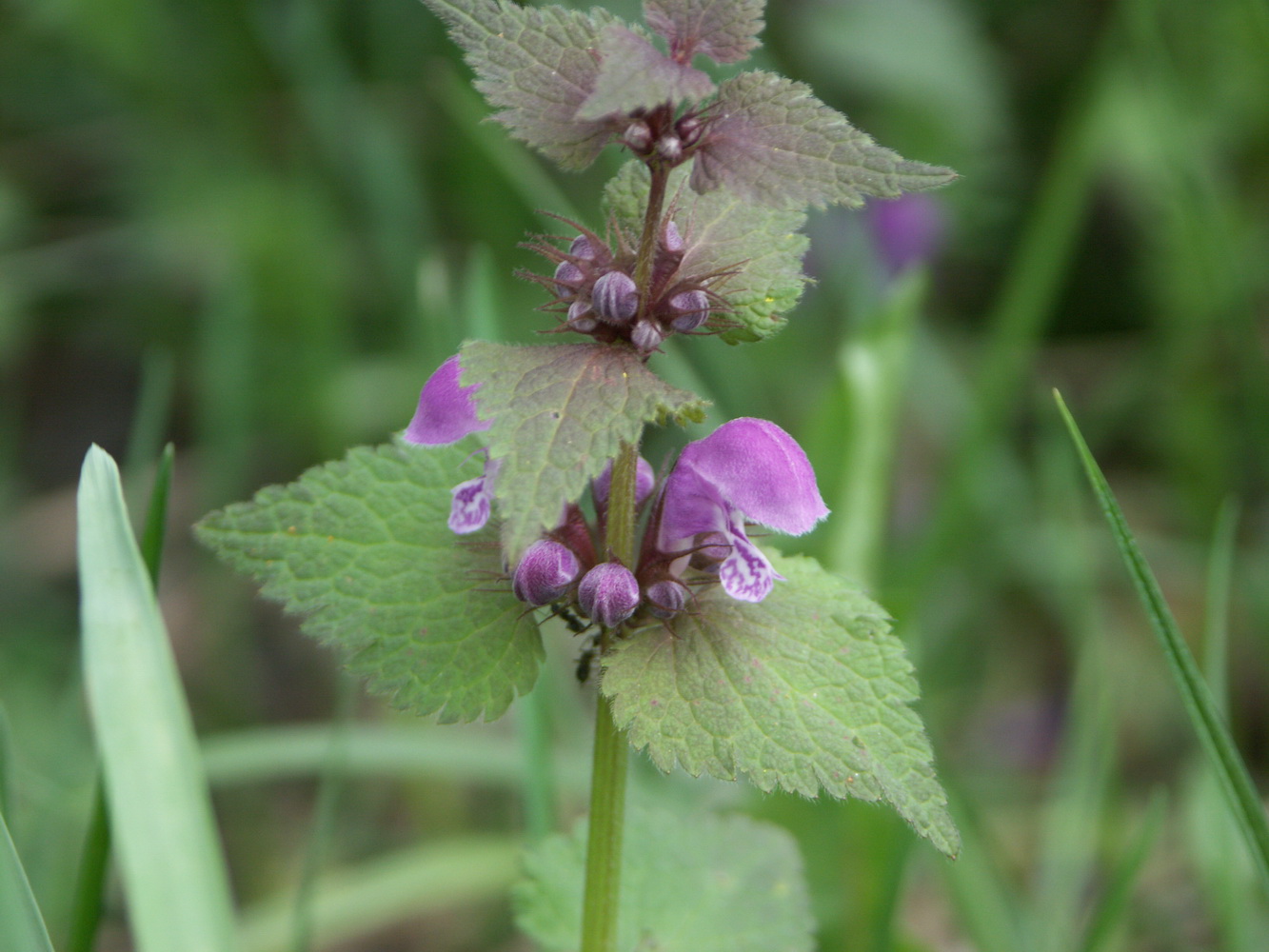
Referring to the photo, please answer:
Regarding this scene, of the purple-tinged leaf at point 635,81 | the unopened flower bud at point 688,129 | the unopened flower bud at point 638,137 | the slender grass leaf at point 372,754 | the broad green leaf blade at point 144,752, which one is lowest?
the slender grass leaf at point 372,754

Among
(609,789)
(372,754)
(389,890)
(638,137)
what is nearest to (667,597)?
(609,789)

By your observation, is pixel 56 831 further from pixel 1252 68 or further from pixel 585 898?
pixel 1252 68

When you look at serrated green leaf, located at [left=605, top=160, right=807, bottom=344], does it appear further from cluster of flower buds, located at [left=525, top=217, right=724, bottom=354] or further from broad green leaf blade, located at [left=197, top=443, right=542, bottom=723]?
broad green leaf blade, located at [left=197, top=443, right=542, bottom=723]

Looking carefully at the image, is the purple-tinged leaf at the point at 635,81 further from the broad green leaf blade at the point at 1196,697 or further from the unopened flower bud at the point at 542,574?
the broad green leaf blade at the point at 1196,697

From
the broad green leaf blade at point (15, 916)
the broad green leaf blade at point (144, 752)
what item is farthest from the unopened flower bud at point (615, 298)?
the broad green leaf blade at point (15, 916)

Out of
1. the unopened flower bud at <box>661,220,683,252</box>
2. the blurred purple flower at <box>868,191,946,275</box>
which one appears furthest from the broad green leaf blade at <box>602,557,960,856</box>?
the blurred purple flower at <box>868,191,946,275</box>

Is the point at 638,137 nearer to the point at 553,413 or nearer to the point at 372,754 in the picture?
the point at 553,413

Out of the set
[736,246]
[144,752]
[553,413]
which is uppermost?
[736,246]
